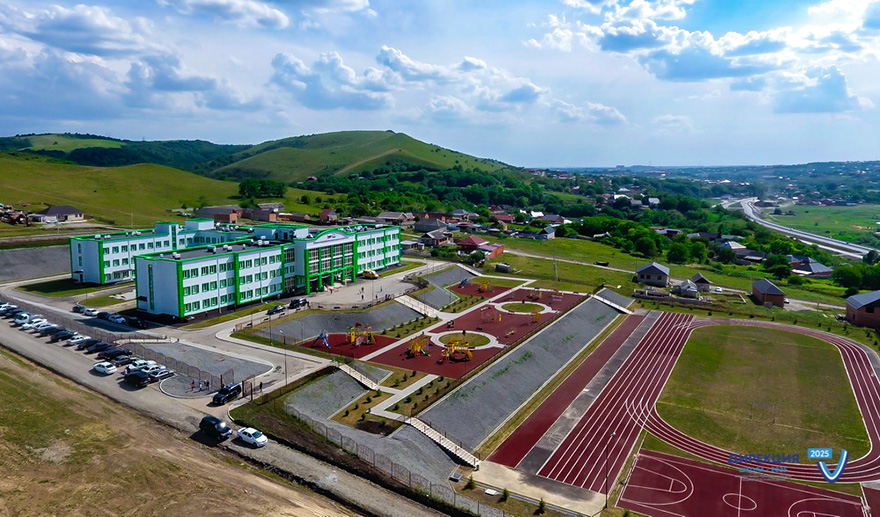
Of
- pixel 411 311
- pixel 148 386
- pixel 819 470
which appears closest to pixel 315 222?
pixel 411 311

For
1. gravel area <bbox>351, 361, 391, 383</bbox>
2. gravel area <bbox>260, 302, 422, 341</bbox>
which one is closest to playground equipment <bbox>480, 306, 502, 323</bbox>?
gravel area <bbox>260, 302, 422, 341</bbox>

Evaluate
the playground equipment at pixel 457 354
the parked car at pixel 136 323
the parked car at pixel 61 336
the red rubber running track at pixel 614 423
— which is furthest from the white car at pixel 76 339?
the red rubber running track at pixel 614 423

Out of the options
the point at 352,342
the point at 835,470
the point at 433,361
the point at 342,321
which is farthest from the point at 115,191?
the point at 835,470

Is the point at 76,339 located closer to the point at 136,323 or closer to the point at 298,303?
the point at 136,323

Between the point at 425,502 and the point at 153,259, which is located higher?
the point at 153,259

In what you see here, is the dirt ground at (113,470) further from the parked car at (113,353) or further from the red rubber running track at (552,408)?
the red rubber running track at (552,408)

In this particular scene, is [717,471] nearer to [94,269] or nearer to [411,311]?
[411,311]
